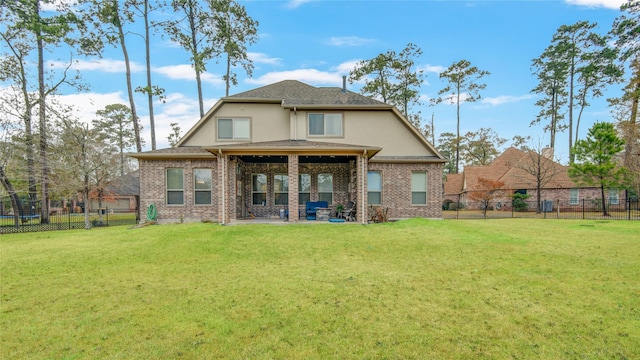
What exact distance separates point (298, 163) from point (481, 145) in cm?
3112

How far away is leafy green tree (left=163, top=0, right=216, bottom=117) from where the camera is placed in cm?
1995

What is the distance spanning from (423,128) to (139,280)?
35554mm

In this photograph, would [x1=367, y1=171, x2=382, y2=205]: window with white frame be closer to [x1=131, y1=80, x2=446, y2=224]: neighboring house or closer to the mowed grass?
[x1=131, y1=80, x2=446, y2=224]: neighboring house

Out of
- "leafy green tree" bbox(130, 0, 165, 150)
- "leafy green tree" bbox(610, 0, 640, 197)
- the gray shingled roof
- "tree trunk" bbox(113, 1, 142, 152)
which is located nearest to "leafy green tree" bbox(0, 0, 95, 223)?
"tree trunk" bbox(113, 1, 142, 152)

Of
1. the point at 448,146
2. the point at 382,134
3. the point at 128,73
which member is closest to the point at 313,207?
the point at 382,134

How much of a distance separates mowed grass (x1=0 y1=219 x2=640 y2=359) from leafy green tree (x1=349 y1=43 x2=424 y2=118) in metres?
24.6

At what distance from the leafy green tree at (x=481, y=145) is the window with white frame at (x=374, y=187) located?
1060 inches

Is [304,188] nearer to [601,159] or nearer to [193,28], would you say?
[193,28]

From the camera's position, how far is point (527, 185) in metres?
24.8

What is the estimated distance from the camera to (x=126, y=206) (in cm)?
3516

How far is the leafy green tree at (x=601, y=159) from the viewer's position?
1903 centimetres

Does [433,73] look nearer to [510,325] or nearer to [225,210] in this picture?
[225,210]

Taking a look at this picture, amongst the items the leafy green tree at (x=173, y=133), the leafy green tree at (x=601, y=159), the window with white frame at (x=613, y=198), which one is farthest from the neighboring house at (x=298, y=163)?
the leafy green tree at (x=173, y=133)

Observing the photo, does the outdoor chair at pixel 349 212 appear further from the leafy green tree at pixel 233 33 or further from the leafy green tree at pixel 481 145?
the leafy green tree at pixel 481 145
